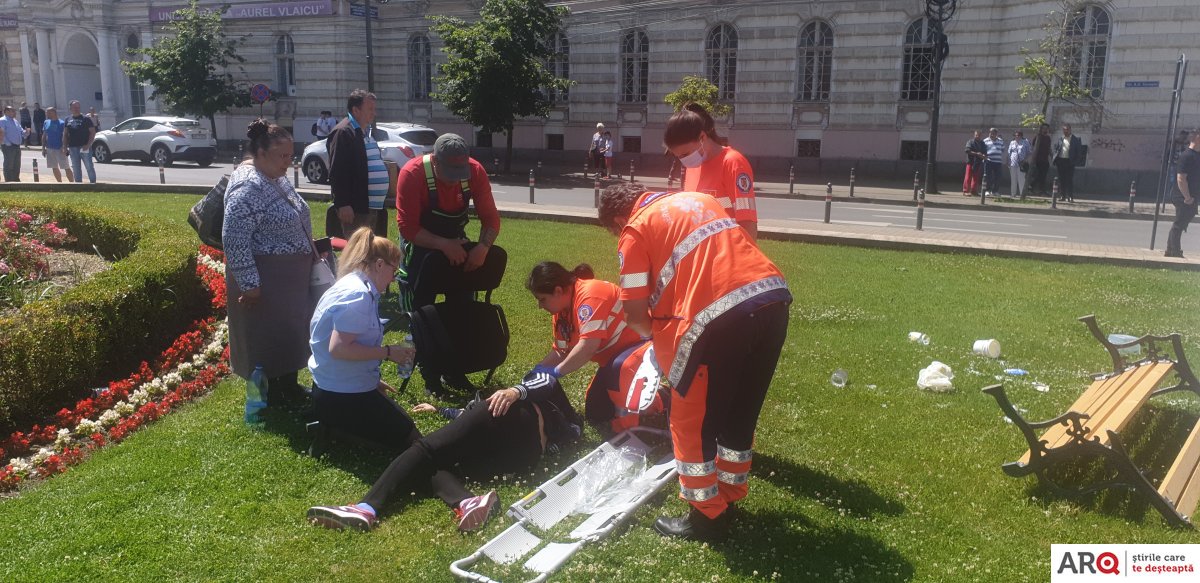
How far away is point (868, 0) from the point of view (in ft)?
90.4

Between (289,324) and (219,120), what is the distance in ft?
129

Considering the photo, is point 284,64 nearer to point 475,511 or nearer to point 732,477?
point 475,511

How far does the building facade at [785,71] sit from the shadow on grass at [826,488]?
891 inches

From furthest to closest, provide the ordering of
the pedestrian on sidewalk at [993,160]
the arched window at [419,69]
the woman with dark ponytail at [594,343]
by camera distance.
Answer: the arched window at [419,69] < the pedestrian on sidewalk at [993,160] < the woman with dark ponytail at [594,343]

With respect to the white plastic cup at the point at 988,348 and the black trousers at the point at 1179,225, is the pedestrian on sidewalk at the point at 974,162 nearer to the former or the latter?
the black trousers at the point at 1179,225

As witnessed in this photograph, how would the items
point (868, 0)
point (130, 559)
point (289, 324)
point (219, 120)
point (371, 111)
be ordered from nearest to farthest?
point (130, 559), point (289, 324), point (371, 111), point (868, 0), point (219, 120)

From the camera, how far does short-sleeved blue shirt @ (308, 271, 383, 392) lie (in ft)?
15.7

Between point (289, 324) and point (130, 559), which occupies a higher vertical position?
point (289, 324)

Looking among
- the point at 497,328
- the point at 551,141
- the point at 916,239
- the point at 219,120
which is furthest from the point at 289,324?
the point at 219,120

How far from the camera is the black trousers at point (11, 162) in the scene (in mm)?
19875

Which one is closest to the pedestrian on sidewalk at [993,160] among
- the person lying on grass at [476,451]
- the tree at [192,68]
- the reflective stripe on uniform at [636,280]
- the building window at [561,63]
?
the building window at [561,63]

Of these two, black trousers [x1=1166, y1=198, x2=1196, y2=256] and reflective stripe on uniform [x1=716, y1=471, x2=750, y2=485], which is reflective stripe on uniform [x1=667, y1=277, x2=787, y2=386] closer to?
reflective stripe on uniform [x1=716, y1=471, x2=750, y2=485]

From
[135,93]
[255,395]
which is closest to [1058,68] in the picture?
[255,395]

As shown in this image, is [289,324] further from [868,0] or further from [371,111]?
[868,0]
